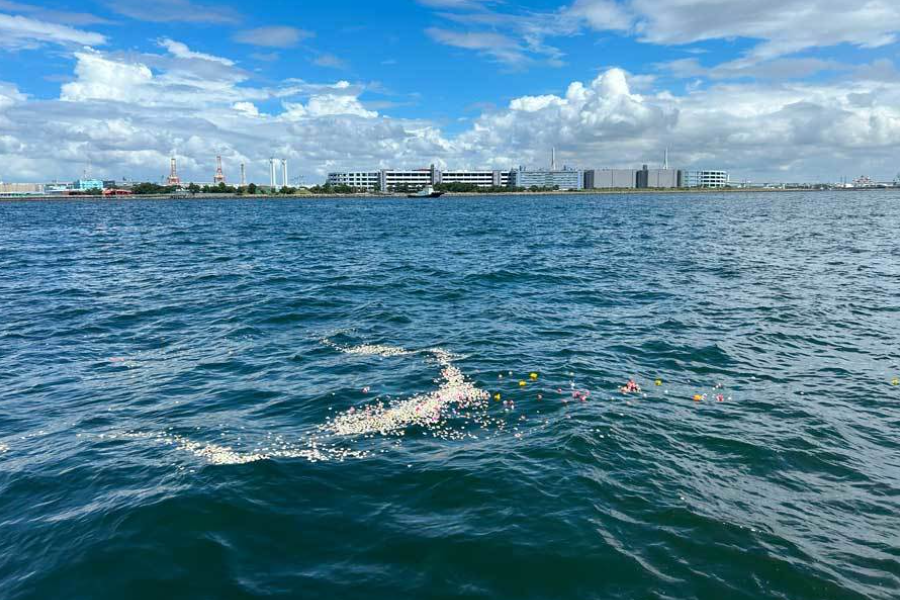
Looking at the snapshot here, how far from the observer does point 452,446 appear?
12562mm

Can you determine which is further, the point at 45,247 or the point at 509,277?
the point at 45,247

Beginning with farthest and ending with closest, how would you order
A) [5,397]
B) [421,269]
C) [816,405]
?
[421,269], [5,397], [816,405]

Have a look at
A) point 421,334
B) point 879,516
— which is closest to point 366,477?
point 879,516

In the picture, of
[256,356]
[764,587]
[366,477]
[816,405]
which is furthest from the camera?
[256,356]

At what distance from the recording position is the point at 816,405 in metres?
14.8

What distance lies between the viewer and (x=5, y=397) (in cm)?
1603

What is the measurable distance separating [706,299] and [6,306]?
36060 millimetres

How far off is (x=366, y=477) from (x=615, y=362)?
34.4 ft

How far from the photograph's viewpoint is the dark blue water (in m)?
8.66

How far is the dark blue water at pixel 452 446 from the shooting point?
866 cm

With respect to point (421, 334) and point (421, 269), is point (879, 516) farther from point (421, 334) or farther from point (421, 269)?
point (421, 269)

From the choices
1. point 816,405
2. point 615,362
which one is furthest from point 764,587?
point 615,362

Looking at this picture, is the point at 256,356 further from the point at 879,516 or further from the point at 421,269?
the point at 421,269

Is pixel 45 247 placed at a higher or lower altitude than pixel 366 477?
higher
